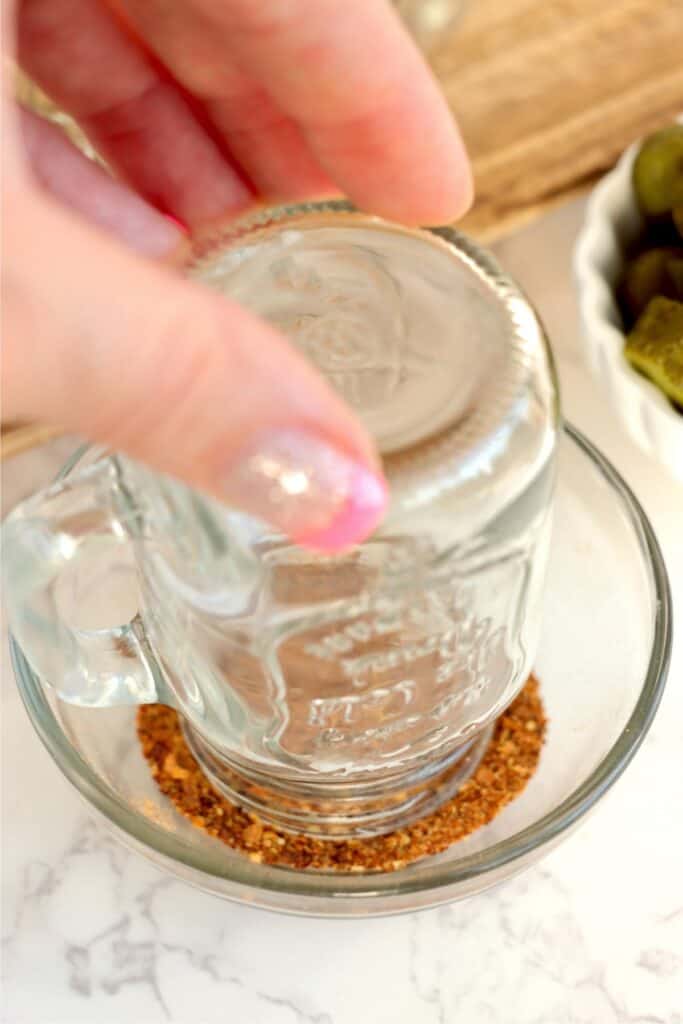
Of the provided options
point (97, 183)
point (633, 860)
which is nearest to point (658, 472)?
point (633, 860)

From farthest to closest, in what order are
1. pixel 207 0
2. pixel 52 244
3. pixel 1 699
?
pixel 1 699, pixel 207 0, pixel 52 244

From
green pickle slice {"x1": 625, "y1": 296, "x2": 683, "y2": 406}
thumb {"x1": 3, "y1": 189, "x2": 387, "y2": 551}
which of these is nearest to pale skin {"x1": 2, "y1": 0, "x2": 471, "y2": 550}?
thumb {"x1": 3, "y1": 189, "x2": 387, "y2": 551}

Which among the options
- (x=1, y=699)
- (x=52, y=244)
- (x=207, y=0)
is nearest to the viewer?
(x=52, y=244)

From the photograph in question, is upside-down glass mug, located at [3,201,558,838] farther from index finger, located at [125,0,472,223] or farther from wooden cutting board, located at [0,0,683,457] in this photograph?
wooden cutting board, located at [0,0,683,457]

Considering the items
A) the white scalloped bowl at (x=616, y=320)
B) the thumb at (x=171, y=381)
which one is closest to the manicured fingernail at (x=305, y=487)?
the thumb at (x=171, y=381)

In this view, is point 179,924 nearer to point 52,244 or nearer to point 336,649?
point 336,649

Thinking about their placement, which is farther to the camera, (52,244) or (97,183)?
(97,183)

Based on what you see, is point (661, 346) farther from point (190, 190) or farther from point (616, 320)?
point (190, 190)
